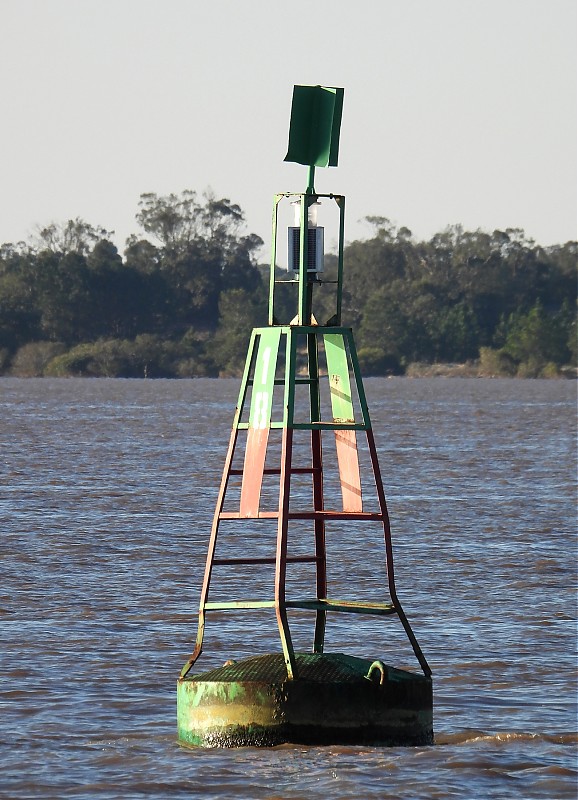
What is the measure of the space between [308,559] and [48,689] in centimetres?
366

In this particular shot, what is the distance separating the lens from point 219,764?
52.6ft

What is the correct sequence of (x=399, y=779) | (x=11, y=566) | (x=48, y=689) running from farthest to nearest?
(x=11, y=566) → (x=48, y=689) → (x=399, y=779)

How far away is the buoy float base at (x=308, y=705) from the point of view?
16.0 meters

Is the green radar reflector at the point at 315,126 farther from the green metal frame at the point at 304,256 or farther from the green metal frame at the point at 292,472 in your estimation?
the green metal frame at the point at 292,472

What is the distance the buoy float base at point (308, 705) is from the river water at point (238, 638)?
6.5 inches

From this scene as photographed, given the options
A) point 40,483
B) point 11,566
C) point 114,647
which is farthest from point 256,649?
point 40,483

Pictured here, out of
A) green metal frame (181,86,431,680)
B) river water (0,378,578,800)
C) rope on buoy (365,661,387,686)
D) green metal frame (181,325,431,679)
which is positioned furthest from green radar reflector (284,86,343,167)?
river water (0,378,578,800)

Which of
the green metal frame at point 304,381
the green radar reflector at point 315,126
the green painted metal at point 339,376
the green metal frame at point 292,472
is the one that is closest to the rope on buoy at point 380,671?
the green metal frame at point 292,472

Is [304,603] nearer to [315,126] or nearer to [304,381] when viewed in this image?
[304,381]

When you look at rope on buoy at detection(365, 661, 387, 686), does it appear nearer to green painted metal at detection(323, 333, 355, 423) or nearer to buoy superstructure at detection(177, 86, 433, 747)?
buoy superstructure at detection(177, 86, 433, 747)

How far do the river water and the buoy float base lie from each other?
0.54 feet

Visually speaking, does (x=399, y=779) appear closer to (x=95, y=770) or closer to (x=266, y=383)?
(x=95, y=770)

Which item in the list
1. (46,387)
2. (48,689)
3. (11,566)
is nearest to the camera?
(48,689)

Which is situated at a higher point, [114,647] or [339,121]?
[339,121]
